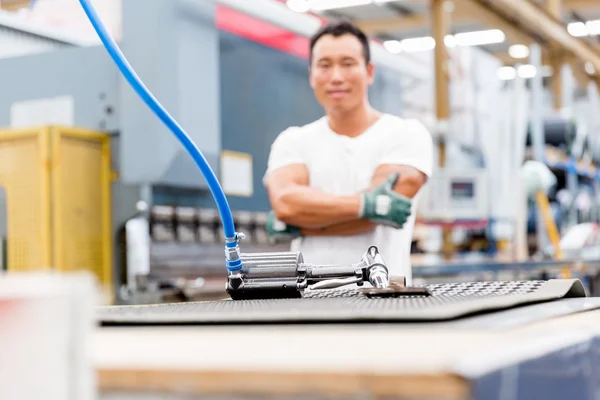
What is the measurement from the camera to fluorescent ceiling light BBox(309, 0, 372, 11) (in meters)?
9.77

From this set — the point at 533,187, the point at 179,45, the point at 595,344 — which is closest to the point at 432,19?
the point at 533,187

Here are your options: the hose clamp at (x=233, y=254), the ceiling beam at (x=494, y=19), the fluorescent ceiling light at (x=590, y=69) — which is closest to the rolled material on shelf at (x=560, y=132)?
the ceiling beam at (x=494, y=19)

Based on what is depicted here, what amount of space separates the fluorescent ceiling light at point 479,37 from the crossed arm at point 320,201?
10.2 m

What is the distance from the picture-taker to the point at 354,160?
1818 millimetres

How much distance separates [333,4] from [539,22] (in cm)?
401

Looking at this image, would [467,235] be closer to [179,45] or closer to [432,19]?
[432,19]

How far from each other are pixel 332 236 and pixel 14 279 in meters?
1.52

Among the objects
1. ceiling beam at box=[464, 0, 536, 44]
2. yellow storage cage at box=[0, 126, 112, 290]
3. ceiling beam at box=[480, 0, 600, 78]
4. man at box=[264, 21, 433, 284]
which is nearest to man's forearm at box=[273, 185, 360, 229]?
man at box=[264, 21, 433, 284]

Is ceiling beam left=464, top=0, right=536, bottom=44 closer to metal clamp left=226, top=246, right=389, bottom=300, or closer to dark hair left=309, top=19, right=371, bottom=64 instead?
dark hair left=309, top=19, right=371, bottom=64

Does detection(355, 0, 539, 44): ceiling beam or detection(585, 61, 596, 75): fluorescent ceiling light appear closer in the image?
detection(355, 0, 539, 44): ceiling beam

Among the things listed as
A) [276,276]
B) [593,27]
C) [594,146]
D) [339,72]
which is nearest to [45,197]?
[339,72]

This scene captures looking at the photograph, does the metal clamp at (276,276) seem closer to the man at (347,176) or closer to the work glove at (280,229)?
the man at (347,176)

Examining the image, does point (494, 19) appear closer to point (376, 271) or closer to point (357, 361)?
point (376, 271)

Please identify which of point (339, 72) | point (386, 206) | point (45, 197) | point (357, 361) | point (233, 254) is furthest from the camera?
point (45, 197)
